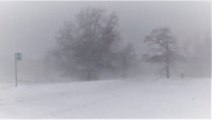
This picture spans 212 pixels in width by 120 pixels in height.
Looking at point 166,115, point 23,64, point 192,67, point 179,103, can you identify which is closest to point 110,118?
point 166,115

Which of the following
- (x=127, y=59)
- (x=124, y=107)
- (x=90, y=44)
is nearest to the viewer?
(x=124, y=107)

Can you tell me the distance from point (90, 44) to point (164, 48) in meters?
9.63

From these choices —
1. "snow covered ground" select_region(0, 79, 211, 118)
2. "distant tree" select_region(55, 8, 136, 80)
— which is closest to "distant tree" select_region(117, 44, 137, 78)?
"distant tree" select_region(55, 8, 136, 80)

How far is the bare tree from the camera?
1570 inches

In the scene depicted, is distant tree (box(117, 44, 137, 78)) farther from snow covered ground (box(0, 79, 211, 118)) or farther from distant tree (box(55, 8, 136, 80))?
snow covered ground (box(0, 79, 211, 118))

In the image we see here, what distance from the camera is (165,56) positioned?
41031 millimetres

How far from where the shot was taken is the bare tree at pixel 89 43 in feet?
131

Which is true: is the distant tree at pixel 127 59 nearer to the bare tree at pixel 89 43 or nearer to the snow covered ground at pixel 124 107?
the bare tree at pixel 89 43

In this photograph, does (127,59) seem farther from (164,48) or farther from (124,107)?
(124,107)

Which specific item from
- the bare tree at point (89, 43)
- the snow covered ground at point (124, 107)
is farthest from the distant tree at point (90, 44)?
the snow covered ground at point (124, 107)

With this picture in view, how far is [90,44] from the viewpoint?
40.6 meters

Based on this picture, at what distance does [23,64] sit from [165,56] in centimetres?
2998

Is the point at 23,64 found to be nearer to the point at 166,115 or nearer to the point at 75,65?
the point at 75,65

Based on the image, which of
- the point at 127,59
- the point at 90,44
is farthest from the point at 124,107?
the point at 127,59
